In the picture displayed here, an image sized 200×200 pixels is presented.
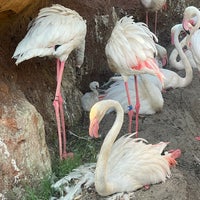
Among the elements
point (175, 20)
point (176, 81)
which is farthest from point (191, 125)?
point (175, 20)

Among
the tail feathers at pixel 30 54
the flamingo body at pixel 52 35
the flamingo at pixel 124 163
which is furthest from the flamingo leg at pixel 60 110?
the flamingo at pixel 124 163

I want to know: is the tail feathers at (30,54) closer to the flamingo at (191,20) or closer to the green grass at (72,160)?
the green grass at (72,160)

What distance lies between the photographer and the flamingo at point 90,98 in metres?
6.57

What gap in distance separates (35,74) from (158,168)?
161 centimetres

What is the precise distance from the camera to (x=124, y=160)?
4977mm

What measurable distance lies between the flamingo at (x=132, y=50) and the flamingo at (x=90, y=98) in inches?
28.6

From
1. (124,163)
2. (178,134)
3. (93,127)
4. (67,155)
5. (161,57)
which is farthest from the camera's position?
(161,57)

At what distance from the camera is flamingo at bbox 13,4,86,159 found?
5.09 m

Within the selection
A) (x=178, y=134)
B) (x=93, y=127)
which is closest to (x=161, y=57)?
(x=178, y=134)

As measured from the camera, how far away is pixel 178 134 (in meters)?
6.16

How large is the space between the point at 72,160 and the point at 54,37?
3.66 ft

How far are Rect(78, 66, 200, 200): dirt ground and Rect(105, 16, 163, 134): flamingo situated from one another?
70 centimetres

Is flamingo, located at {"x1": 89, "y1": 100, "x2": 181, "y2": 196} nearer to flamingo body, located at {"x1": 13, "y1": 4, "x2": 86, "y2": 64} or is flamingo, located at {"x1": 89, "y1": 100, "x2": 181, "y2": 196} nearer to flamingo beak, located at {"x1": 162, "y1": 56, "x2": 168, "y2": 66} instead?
→ flamingo body, located at {"x1": 13, "y1": 4, "x2": 86, "y2": 64}

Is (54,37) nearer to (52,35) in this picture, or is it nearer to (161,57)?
(52,35)
